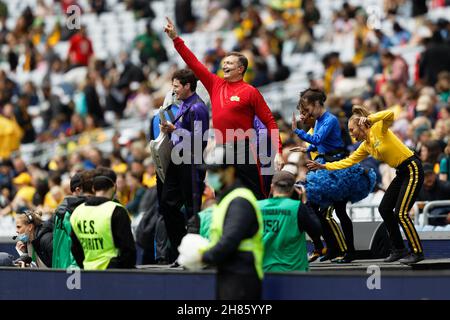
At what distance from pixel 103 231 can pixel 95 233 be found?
0.28 feet

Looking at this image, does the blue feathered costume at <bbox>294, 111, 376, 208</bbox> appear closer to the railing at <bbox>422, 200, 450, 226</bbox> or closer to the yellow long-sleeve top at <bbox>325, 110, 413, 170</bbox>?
the yellow long-sleeve top at <bbox>325, 110, 413, 170</bbox>

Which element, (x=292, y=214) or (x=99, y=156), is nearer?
(x=292, y=214)

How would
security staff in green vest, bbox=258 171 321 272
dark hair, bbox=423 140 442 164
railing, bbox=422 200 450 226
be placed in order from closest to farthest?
security staff in green vest, bbox=258 171 321 272
railing, bbox=422 200 450 226
dark hair, bbox=423 140 442 164

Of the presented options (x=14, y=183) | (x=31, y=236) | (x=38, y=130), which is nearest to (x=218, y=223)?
(x=31, y=236)

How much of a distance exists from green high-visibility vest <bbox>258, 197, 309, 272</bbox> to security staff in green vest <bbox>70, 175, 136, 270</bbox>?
4.40 feet

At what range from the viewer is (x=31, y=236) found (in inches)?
592

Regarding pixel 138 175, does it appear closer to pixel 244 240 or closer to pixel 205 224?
pixel 205 224

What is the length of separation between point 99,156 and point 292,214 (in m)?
10.5

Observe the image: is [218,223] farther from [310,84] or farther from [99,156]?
[310,84]

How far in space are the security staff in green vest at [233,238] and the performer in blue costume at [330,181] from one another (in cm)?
302

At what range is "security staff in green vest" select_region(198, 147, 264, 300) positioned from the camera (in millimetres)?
10547

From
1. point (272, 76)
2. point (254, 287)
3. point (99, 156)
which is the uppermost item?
point (272, 76)

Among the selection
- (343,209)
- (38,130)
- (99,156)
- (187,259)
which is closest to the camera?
(187,259)

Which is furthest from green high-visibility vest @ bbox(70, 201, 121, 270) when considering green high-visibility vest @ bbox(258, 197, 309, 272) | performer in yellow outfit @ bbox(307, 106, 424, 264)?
performer in yellow outfit @ bbox(307, 106, 424, 264)
